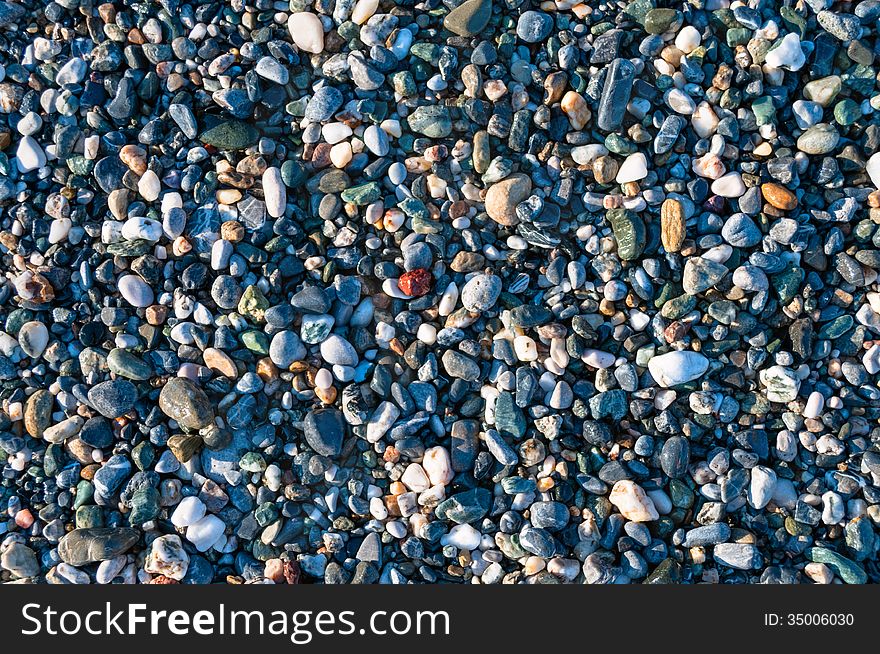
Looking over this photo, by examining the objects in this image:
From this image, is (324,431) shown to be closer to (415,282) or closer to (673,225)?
(415,282)

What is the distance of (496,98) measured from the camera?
164cm

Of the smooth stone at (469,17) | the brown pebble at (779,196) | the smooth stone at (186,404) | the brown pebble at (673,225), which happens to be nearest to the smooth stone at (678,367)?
the brown pebble at (673,225)

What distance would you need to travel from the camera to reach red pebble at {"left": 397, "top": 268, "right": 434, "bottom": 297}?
1601mm

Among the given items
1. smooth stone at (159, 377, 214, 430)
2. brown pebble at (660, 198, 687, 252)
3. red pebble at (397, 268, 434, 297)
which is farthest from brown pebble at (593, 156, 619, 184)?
smooth stone at (159, 377, 214, 430)

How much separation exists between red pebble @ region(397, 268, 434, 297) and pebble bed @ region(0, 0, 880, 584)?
0.06ft

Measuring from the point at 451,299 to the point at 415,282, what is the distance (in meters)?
0.09

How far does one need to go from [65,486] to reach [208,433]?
0.35m

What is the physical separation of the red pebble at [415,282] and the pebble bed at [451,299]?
0.06 feet

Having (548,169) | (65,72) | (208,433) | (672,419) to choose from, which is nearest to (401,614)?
(208,433)

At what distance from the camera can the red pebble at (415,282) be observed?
160cm

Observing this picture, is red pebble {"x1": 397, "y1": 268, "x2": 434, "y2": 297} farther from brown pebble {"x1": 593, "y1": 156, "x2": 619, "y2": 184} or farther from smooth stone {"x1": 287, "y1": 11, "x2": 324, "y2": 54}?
smooth stone {"x1": 287, "y1": 11, "x2": 324, "y2": 54}

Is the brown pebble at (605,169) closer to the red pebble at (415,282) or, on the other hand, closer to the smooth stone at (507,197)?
the smooth stone at (507,197)

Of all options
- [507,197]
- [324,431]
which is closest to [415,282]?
[507,197]

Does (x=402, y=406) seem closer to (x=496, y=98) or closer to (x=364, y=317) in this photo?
(x=364, y=317)
